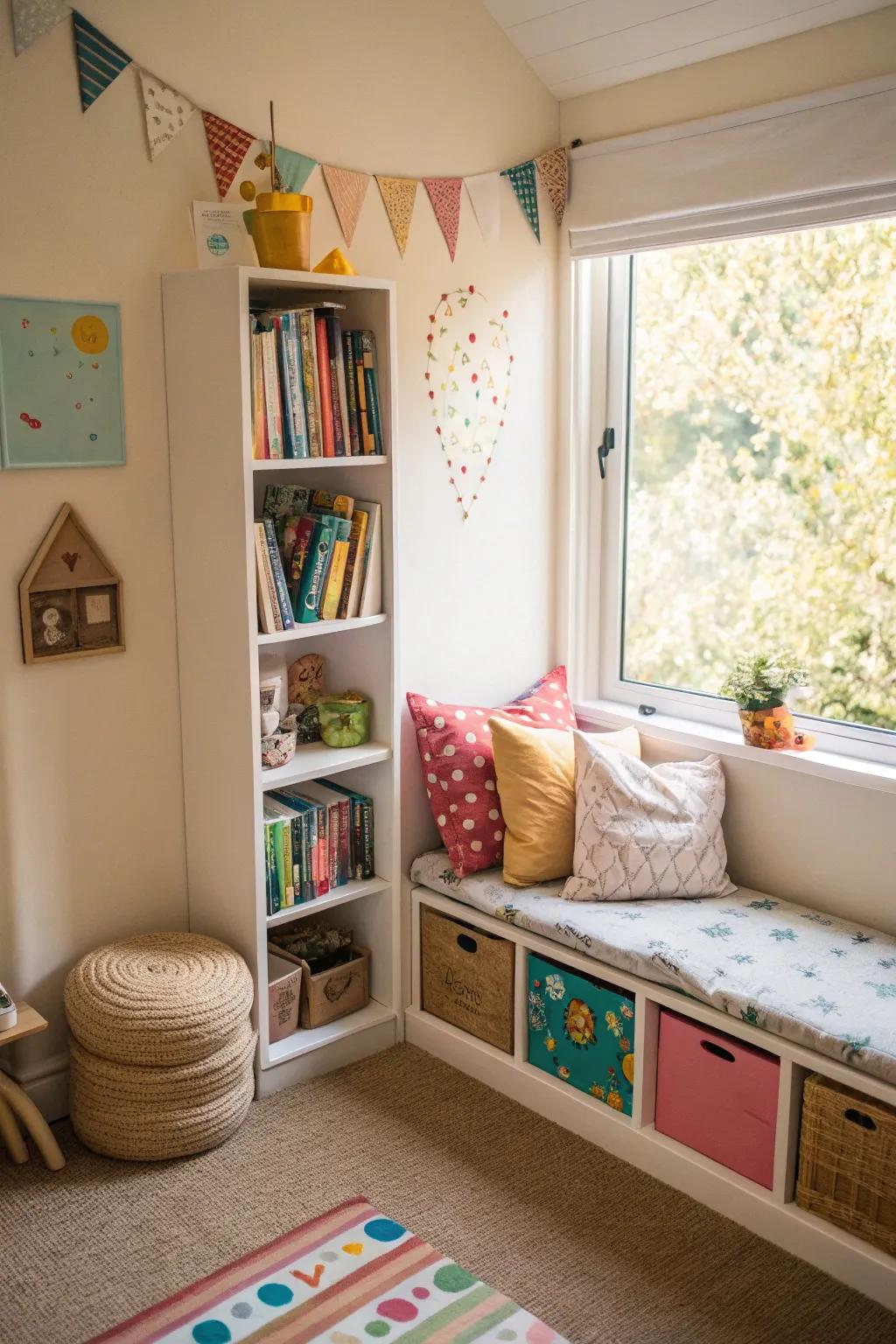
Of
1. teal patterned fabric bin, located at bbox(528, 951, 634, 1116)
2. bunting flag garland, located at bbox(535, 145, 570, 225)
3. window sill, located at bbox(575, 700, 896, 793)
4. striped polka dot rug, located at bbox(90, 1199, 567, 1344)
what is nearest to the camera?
striped polka dot rug, located at bbox(90, 1199, 567, 1344)

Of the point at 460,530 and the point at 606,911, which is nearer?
the point at 606,911

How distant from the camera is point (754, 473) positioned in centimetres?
290

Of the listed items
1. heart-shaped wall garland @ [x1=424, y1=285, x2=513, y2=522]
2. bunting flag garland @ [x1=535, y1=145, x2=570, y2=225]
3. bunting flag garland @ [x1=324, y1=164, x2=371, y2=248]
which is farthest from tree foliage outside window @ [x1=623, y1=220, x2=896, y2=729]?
bunting flag garland @ [x1=324, y1=164, x2=371, y2=248]

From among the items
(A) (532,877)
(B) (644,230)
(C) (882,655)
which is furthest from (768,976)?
(B) (644,230)

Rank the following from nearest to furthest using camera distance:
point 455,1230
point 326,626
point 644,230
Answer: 1. point 455,1230
2. point 326,626
3. point 644,230

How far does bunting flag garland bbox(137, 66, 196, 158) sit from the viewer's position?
237 centimetres

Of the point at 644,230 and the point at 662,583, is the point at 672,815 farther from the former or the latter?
the point at 644,230

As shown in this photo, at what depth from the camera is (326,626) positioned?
2.60 metres

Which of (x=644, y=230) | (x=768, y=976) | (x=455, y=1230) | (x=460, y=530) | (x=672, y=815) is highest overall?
(x=644, y=230)

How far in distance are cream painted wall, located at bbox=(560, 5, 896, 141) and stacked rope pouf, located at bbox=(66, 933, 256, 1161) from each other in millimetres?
2141

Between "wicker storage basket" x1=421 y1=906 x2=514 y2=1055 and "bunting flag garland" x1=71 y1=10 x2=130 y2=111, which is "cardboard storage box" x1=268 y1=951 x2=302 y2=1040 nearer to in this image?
"wicker storage basket" x1=421 y1=906 x2=514 y2=1055

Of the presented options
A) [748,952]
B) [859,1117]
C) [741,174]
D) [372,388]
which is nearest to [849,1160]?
[859,1117]

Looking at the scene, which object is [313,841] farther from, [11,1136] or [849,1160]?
[849,1160]

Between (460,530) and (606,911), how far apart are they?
996mm
